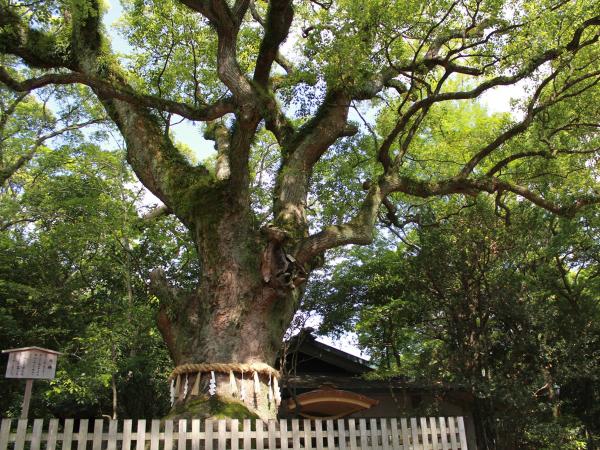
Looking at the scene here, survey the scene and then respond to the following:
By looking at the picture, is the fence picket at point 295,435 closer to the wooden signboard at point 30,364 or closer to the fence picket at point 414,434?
the fence picket at point 414,434

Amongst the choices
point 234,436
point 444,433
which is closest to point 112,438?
point 234,436

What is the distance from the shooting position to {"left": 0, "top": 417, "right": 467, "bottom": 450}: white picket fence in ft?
13.5

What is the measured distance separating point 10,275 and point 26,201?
2.23 m

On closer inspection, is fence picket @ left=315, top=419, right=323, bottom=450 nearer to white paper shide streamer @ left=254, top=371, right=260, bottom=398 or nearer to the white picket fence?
the white picket fence

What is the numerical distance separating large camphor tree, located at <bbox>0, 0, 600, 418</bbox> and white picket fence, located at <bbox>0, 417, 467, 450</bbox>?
2.83ft

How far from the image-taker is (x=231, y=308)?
6.14 meters

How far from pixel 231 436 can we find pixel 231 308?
1.89m

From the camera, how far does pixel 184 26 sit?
30.6 ft

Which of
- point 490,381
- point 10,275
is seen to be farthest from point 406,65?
point 10,275

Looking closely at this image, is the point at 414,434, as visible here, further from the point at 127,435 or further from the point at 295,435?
the point at 127,435

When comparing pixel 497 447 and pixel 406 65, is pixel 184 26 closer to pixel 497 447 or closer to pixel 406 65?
pixel 406 65


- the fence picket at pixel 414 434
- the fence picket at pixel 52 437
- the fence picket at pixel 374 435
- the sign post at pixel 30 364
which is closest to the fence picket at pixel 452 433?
the fence picket at pixel 414 434

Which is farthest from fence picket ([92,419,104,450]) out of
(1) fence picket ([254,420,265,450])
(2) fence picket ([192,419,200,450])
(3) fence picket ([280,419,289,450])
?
(3) fence picket ([280,419,289,450])

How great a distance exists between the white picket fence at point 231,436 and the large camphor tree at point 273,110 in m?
0.86
